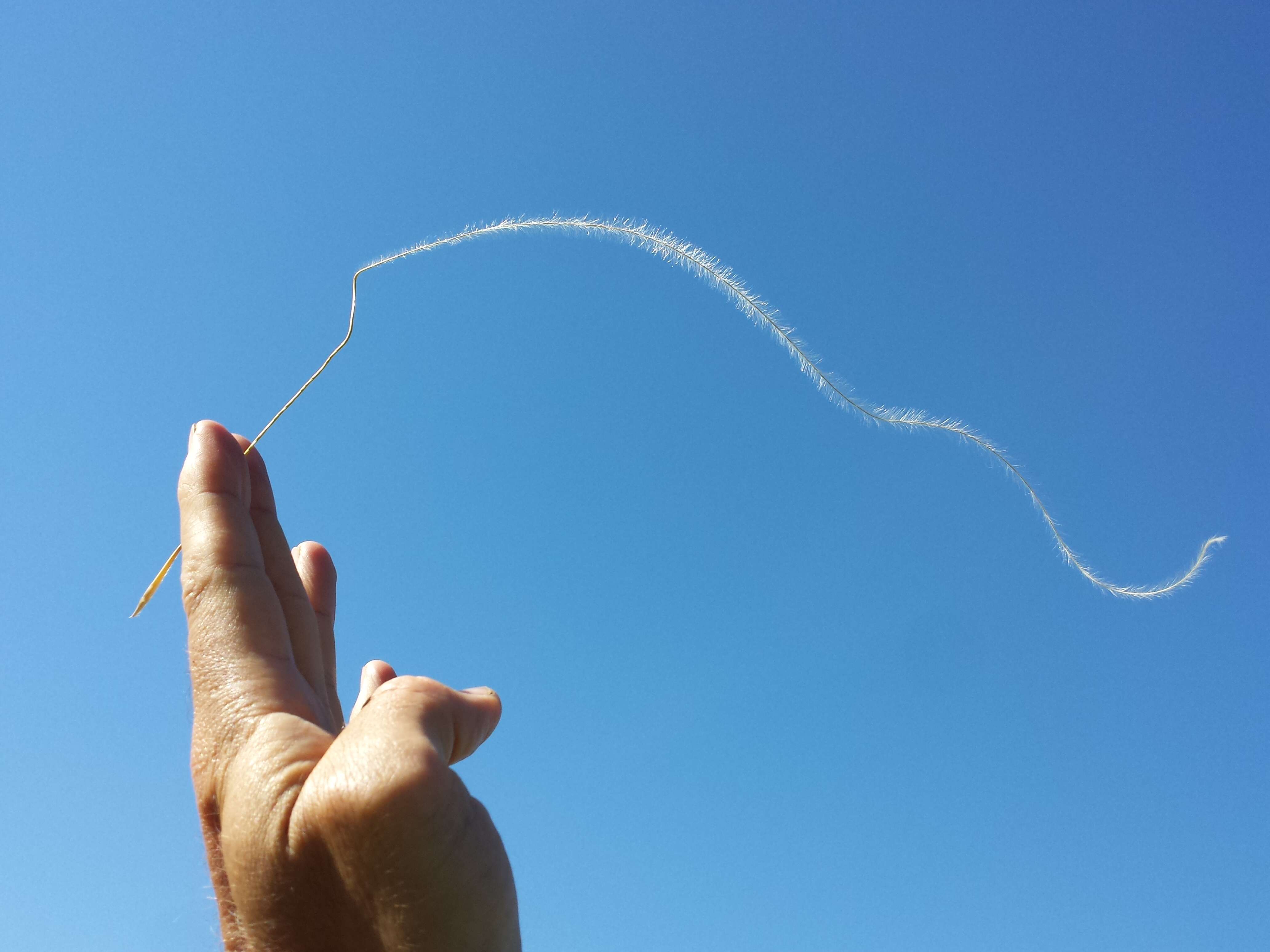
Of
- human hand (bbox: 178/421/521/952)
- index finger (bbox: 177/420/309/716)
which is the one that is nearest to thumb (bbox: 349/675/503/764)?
human hand (bbox: 178/421/521/952)

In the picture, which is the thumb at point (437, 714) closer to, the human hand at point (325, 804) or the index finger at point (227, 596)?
the human hand at point (325, 804)

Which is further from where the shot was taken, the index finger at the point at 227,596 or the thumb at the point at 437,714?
the index finger at the point at 227,596

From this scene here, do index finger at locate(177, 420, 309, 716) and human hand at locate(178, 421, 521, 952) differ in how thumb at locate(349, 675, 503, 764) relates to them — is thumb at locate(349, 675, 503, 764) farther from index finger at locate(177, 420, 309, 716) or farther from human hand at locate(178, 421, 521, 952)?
index finger at locate(177, 420, 309, 716)

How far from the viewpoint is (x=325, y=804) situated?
228 cm

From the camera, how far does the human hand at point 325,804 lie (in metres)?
2.23

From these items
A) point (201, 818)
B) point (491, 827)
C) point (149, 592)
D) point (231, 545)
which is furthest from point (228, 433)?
point (491, 827)

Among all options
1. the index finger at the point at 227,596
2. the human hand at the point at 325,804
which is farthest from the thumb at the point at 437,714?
the index finger at the point at 227,596

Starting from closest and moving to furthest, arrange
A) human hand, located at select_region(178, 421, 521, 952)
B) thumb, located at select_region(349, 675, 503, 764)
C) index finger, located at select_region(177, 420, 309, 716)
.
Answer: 1. human hand, located at select_region(178, 421, 521, 952)
2. thumb, located at select_region(349, 675, 503, 764)
3. index finger, located at select_region(177, 420, 309, 716)

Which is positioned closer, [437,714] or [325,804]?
[325,804]

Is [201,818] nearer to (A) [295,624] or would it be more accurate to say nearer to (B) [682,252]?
(A) [295,624]

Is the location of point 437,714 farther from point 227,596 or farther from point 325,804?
point 227,596

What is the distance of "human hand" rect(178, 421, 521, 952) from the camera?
2.23m

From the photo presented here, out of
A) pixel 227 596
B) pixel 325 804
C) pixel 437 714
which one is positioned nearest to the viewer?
pixel 325 804

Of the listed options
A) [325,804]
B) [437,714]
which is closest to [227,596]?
[437,714]
